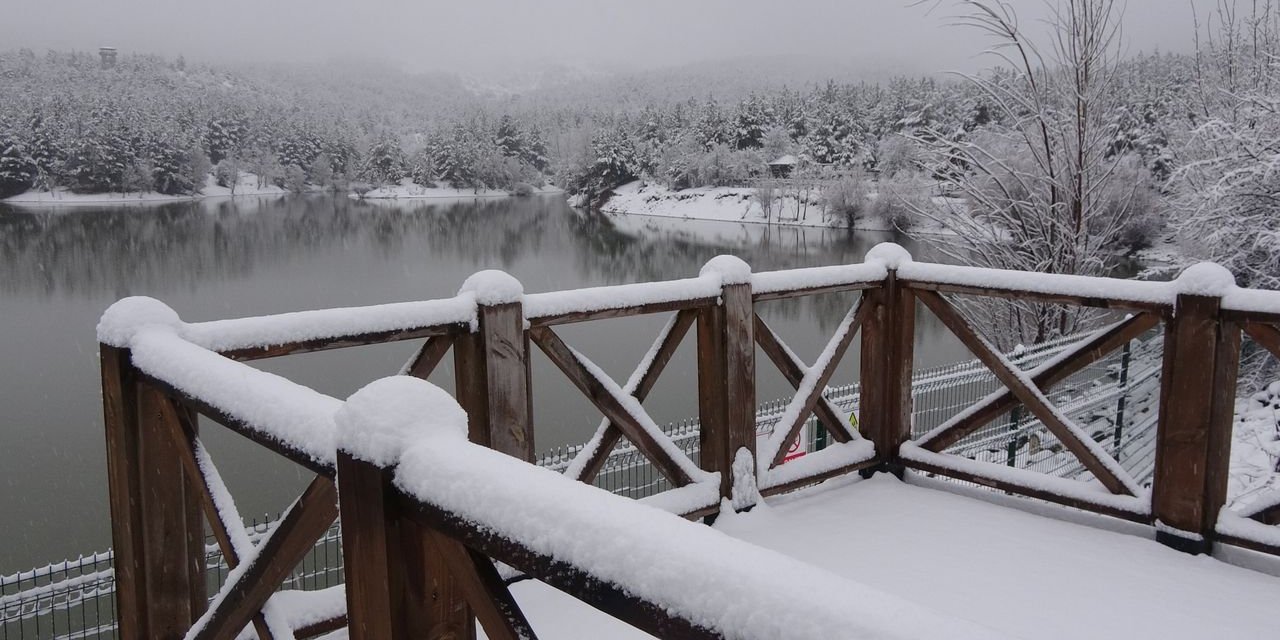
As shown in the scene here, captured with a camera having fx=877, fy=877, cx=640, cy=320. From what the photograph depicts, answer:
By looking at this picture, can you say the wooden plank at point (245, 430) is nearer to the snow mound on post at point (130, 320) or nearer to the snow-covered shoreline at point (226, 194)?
the snow mound on post at point (130, 320)

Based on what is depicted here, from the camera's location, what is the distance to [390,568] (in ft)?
4.15

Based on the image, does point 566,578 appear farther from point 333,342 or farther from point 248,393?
point 333,342

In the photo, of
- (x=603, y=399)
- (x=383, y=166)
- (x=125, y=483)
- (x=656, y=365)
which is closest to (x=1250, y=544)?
(x=656, y=365)

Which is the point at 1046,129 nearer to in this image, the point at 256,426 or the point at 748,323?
the point at 748,323

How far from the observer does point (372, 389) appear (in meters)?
1.26

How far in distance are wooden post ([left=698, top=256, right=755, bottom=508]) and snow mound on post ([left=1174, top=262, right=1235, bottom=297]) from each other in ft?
5.64

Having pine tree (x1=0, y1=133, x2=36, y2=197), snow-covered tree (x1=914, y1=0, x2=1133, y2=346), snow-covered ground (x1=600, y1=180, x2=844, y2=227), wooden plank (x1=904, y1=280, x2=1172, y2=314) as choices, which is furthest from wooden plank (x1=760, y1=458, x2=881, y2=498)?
pine tree (x1=0, y1=133, x2=36, y2=197)

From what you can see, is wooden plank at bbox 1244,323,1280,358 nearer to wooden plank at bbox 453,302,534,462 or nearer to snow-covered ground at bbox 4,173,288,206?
wooden plank at bbox 453,302,534,462

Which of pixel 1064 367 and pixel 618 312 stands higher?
pixel 618 312

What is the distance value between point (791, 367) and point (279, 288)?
28416 millimetres

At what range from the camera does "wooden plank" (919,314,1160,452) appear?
370 cm

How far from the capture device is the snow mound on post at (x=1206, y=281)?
3.41 m

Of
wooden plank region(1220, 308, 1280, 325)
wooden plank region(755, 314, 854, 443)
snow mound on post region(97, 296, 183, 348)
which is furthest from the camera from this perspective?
wooden plank region(755, 314, 854, 443)

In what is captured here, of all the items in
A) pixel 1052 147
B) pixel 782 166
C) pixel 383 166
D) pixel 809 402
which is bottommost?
pixel 809 402
